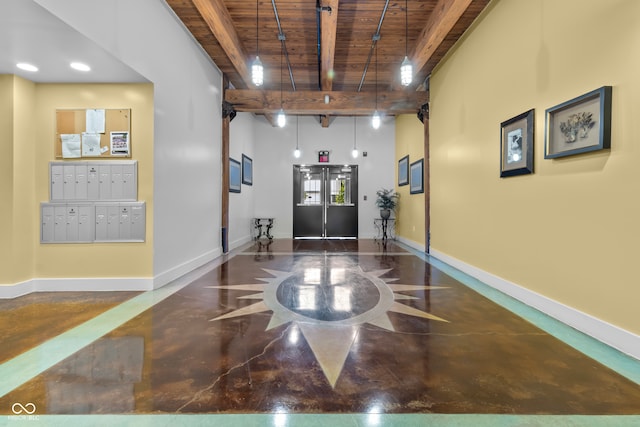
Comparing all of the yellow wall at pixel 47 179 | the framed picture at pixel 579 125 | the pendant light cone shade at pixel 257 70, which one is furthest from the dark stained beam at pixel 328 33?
the framed picture at pixel 579 125

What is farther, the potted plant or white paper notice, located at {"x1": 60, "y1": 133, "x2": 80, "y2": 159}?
the potted plant

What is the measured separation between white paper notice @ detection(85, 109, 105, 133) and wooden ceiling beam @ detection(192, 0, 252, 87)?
1.58 meters

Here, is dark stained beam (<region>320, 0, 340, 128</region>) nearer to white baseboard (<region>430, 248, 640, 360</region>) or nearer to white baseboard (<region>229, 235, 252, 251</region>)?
white baseboard (<region>430, 248, 640, 360</region>)

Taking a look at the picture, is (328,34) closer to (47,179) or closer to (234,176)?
(234,176)

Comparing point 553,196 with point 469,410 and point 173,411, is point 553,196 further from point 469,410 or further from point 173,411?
point 173,411

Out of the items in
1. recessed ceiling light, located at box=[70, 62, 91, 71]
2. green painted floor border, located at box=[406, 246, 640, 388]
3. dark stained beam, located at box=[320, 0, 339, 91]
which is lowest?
green painted floor border, located at box=[406, 246, 640, 388]

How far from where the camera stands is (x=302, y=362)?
172 cm

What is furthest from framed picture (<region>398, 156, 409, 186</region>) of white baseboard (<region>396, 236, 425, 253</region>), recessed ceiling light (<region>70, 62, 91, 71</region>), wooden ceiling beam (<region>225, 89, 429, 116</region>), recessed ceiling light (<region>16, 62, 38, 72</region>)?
recessed ceiling light (<region>16, 62, 38, 72</region>)

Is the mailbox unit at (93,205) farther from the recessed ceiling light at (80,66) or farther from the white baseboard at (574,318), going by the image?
the white baseboard at (574,318)

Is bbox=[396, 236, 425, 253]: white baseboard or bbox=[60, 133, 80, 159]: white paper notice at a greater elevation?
bbox=[60, 133, 80, 159]: white paper notice

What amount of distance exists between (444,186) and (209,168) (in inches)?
153

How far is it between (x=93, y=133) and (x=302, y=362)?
127 inches

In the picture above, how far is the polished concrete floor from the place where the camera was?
1323mm

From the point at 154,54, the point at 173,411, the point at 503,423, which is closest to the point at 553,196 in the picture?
the point at 503,423
